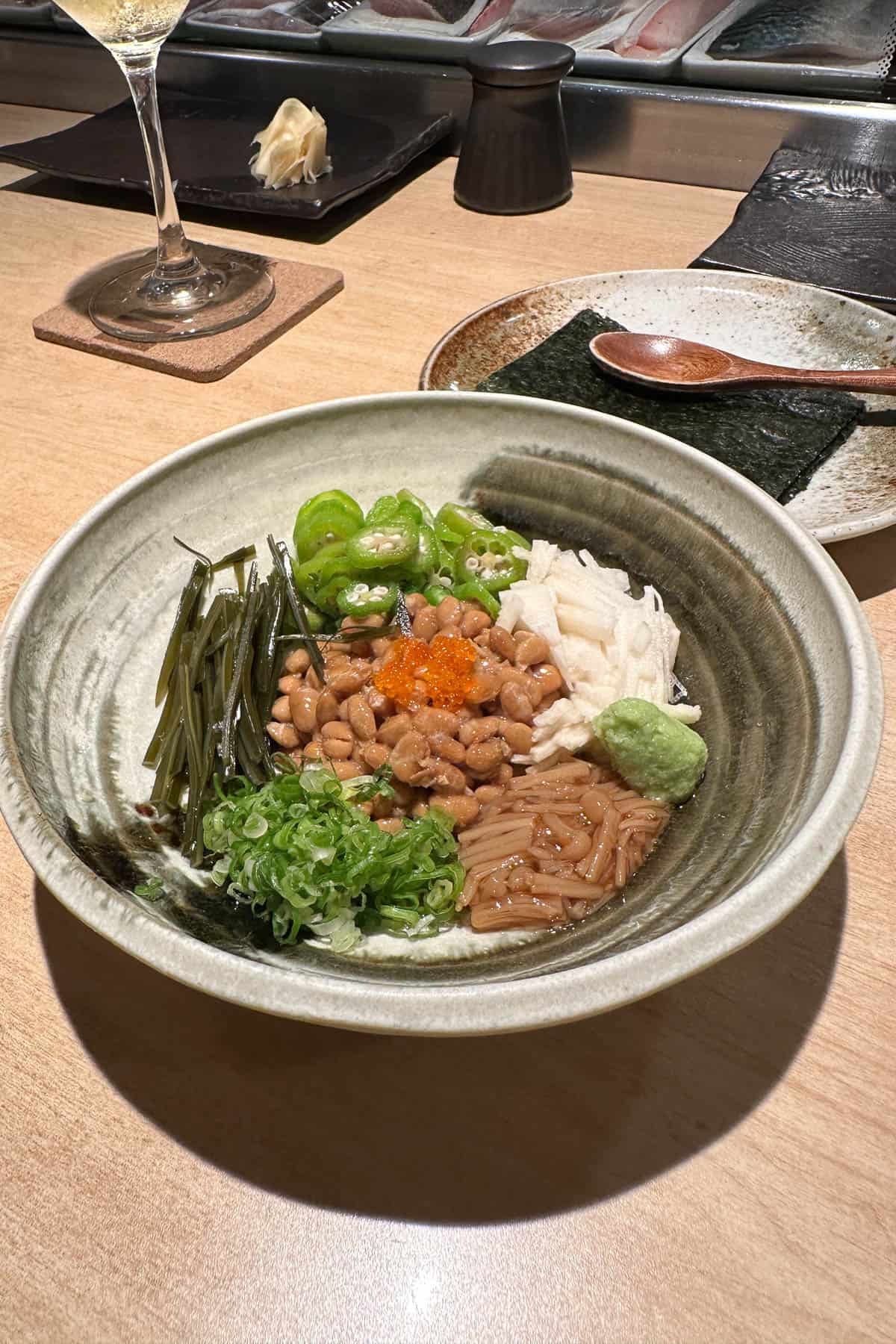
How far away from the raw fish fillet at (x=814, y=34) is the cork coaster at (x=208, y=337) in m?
1.66

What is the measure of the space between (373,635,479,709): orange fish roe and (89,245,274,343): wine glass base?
1.48 metres

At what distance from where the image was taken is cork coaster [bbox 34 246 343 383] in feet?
7.65

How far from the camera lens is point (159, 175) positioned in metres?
2.43

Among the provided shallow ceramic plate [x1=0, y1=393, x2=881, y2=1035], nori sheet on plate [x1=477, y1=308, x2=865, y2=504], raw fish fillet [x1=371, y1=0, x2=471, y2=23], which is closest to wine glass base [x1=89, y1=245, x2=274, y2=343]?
Result: nori sheet on plate [x1=477, y1=308, x2=865, y2=504]

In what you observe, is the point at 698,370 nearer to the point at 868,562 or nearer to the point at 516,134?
the point at 868,562

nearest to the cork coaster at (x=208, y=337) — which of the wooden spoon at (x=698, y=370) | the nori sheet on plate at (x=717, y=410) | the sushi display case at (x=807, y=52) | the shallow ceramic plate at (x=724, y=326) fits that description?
the shallow ceramic plate at (x=724, y=326)

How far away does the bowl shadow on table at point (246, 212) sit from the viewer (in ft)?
9.97

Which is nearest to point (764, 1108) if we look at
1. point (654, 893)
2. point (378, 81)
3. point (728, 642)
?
point (654, 893)

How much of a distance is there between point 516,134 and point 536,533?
6.17 feet

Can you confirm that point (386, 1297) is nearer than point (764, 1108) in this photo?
Yes

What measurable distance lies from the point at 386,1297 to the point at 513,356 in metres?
1.74

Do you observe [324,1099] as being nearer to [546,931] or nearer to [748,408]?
[546,931]

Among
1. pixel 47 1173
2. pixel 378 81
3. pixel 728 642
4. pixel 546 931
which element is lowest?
pixel 47 1173

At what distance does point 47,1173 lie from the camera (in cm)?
99
